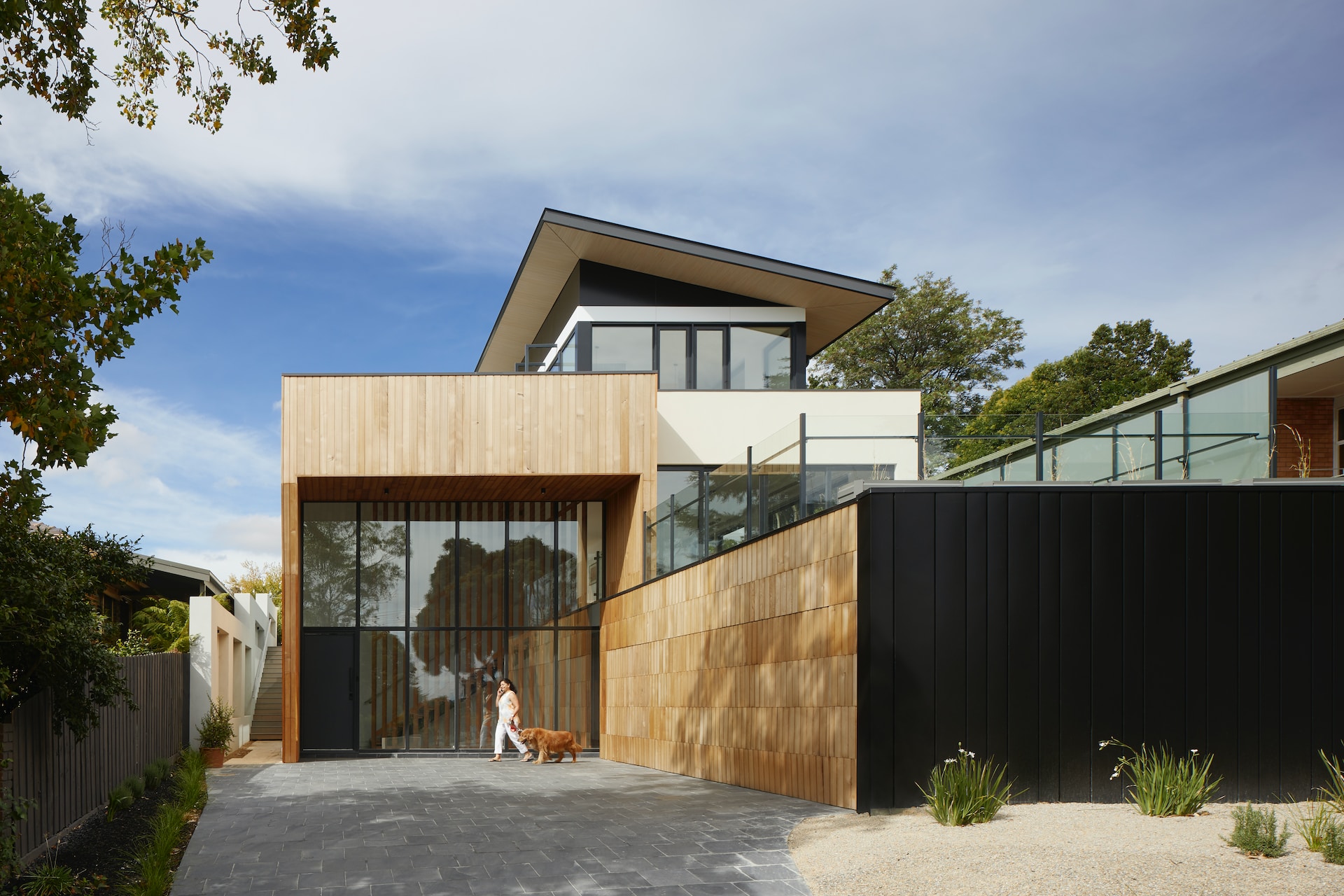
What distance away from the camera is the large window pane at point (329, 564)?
61.9ft

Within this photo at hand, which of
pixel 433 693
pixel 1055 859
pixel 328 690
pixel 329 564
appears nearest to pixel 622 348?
pixel 329 564

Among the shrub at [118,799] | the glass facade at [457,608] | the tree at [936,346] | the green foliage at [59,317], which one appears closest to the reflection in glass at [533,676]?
A: the glass facade at [457,608]

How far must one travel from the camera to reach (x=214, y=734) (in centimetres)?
1648

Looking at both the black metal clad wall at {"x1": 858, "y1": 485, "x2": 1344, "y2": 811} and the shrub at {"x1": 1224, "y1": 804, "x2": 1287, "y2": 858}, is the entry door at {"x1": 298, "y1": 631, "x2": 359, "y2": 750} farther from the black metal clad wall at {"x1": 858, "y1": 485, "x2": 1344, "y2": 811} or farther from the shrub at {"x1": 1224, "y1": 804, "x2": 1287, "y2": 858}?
the shrub at {"x1": 1224, "y1": 804, "x2": 1287, "y2": 858}

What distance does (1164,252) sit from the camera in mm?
36375

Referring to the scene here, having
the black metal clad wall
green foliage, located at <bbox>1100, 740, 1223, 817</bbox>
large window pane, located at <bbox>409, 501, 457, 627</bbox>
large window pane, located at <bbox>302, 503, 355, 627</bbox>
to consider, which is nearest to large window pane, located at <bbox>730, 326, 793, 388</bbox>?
large window pane, located at <bbox>409, 501, 457, 627</bbox>

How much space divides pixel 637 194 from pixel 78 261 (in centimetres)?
2403

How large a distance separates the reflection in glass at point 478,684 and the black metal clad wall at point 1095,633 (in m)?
11.4

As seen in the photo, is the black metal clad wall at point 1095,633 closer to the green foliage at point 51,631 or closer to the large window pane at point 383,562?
the green foliage at point 51,631

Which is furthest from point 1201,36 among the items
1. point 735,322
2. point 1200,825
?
point 1200,825

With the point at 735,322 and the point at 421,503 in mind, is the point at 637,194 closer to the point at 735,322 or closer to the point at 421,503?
the point at 735,322

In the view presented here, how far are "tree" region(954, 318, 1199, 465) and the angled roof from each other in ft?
72.8

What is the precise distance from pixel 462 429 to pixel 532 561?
376 centimetres

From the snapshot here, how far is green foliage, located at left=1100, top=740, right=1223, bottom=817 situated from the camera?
814 centimetres
